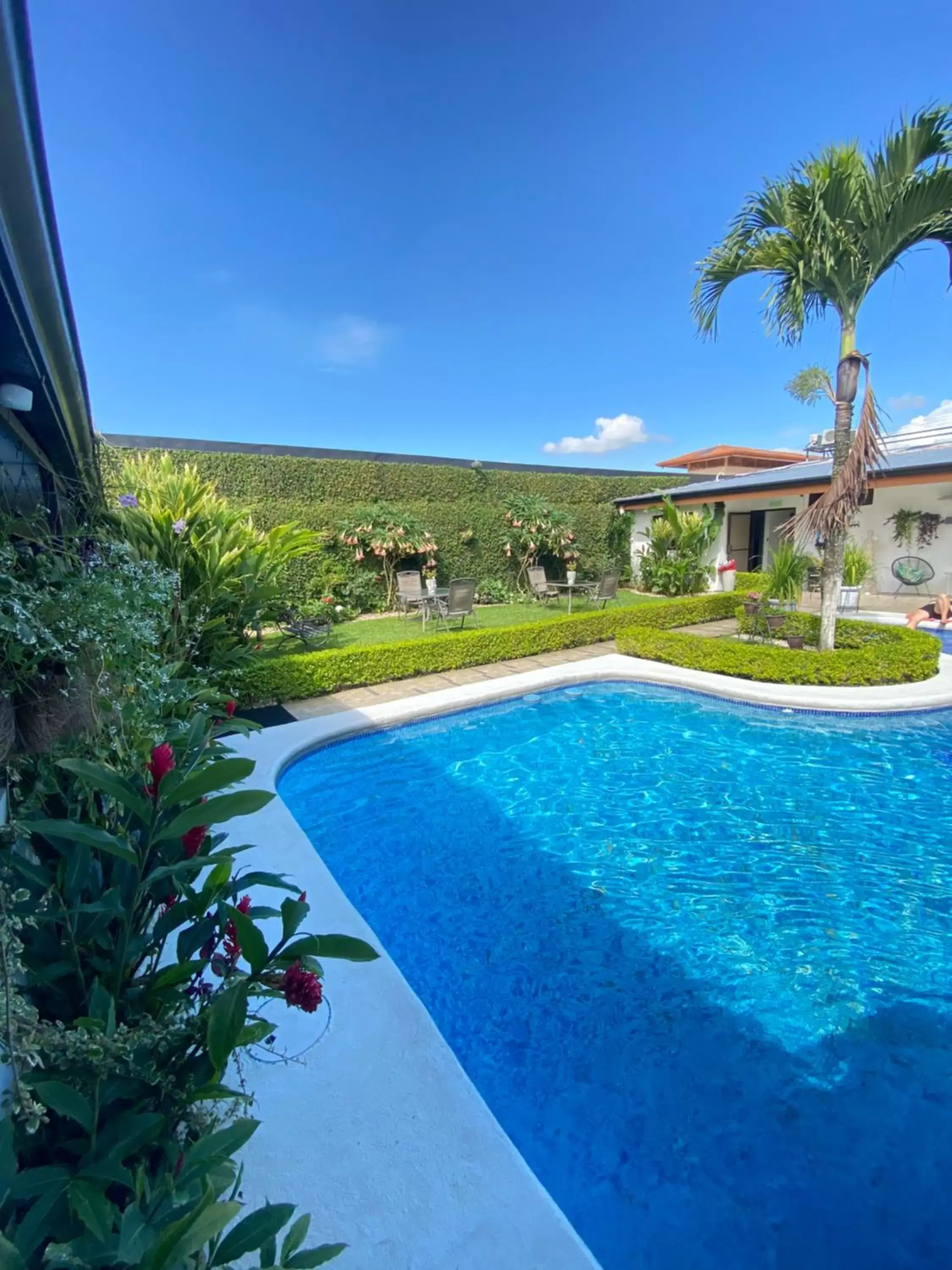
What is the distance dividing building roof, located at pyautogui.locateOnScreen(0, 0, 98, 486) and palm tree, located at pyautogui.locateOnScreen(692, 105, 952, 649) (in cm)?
896

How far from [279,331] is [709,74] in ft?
38.8

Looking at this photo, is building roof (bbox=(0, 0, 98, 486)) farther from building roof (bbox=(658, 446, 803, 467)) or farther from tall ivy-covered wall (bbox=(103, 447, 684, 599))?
building roof (bbox=(658, 446, 803, 467))

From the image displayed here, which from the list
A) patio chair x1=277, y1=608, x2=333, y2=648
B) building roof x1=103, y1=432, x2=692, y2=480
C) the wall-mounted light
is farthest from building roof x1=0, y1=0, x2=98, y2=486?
building roof x1=103, y1=432, x2=692, y2=480

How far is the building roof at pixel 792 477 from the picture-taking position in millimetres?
12156

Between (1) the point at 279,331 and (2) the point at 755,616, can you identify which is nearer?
(2) the point at 755,616

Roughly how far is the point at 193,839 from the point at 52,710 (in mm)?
679

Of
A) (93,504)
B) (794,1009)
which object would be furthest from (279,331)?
(794,1009)

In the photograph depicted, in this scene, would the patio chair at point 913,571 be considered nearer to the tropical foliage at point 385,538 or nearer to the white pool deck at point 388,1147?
the tropical foliage at point 385,538

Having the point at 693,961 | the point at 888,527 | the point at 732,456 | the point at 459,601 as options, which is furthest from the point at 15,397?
the point at 732,456

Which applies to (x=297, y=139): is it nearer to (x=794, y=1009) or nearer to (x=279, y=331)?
(x=279, y=331)

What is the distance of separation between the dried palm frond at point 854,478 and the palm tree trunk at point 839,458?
91 mm

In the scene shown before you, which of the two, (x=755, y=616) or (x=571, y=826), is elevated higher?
(x=755, y=616)

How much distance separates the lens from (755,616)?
10.6 m

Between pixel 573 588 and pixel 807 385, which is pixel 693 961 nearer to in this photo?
pixel 573 588
